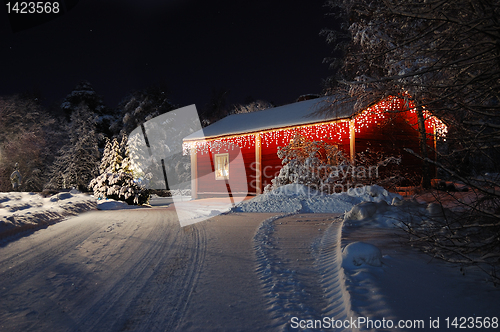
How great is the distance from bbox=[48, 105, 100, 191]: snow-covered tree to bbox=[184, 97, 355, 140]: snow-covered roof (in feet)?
56.2

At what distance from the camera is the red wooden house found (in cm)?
1438

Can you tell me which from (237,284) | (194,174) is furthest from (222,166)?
(237,284)

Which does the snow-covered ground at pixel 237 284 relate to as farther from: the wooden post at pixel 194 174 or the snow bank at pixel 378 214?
the wooden post at pixel 194 174

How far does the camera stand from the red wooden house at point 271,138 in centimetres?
1438

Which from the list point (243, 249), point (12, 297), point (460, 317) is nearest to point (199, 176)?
point (243, 249)

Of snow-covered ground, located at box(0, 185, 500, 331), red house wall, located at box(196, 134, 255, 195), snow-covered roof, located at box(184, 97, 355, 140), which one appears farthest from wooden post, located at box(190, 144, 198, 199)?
snow-covered ground, located at box(0, 185, 500, 331)

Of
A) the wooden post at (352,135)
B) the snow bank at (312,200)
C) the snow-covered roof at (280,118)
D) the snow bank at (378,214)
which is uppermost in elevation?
the snow-covered roof at (280,118)

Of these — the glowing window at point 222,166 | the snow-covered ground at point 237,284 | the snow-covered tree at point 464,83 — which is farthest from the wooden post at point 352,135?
the snow-covered tree at point 464,83

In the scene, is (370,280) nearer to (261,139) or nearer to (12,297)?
(12,297)

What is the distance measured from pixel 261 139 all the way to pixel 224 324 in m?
14.8

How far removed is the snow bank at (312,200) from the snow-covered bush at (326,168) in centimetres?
93

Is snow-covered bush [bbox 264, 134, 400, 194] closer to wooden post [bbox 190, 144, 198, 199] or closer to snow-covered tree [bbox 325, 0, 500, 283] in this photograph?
wooden post [bbox 190, 144, 198, 199]

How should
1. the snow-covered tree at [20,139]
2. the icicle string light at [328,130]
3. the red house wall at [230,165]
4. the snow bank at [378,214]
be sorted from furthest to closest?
the snow-covered tree at [20,139] → the red house wall at [230,165] → the icicle string light at [328,130] → the snow bank at [378,214]

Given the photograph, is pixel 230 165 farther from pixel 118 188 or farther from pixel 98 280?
pixel 98 280
